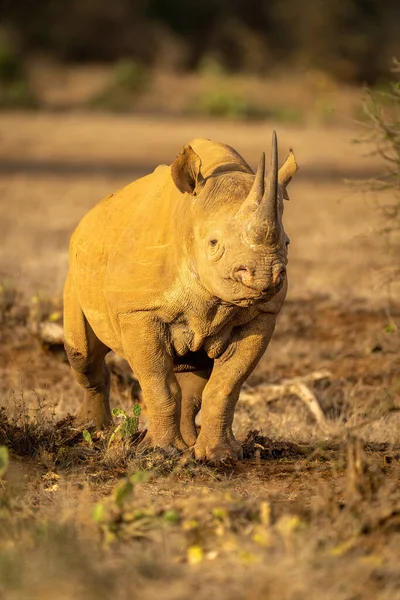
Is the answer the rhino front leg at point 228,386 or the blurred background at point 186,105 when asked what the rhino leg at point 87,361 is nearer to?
the rhino front leg at point 228,386

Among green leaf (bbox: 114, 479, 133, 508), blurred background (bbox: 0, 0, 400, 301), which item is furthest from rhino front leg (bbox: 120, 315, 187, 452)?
blurred background (bbox: 0, 0, 400, 301)

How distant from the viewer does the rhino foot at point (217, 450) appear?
6.42 m

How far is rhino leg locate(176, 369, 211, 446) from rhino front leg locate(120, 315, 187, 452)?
36 cm

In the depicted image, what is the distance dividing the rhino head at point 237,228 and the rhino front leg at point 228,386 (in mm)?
480

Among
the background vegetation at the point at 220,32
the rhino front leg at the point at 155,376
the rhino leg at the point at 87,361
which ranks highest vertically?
the rhino front leg at the point at 155,376

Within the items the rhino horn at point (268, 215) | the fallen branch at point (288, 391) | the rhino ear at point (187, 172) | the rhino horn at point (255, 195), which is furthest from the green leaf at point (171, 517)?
the fallen branch at point (288, 391)

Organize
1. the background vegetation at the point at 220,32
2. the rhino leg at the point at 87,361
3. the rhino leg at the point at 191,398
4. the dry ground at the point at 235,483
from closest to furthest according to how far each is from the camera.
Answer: the dry ground at the point at 235,483, the rhino leg at the point at 191,398, the rhino leg at the point at 87,361, the background vegetation at the point at 220,32

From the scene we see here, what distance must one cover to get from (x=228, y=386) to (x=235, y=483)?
607 mm

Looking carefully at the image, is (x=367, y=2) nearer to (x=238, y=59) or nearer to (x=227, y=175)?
(x=238, y=59)

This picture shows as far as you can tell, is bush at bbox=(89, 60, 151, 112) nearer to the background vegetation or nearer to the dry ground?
the background vegetation

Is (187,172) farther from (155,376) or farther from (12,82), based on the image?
(12,82)

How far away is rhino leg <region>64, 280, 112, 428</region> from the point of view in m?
7.36

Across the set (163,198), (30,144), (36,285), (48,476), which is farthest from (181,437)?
(30,144)

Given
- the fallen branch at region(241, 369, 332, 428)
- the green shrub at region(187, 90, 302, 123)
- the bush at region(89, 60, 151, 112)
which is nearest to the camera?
the fallen branch at region(241, 369, 332, 428)
